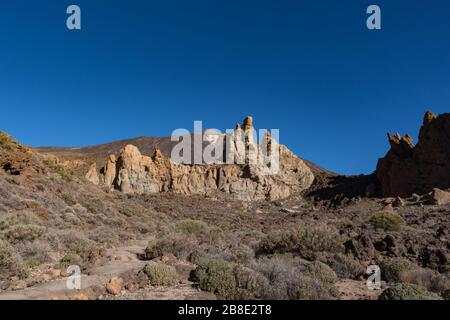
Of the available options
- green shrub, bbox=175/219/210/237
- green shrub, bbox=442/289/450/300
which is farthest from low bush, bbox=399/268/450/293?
green shrub, bbox=175/219/210/237

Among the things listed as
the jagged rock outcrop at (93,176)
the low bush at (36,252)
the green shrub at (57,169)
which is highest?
the jagged rock outcrop at (93,176)

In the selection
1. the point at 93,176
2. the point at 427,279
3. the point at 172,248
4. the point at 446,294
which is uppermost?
the point at 93,176

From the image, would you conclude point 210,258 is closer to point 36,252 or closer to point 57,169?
point 36,252

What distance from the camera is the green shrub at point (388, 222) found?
52.5 ft

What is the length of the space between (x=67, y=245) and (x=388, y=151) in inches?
1799

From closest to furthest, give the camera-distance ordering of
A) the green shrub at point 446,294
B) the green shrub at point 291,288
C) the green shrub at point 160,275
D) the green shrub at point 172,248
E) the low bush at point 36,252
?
the green shrub at point 291,288 < the green shrub at point 446,294 < the green shrub at point 160,275 < the low bush at point 36,252 < the green shrub at point 172,248

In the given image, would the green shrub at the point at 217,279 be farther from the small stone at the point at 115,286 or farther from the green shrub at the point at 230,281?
the small stone at the point at 115,286

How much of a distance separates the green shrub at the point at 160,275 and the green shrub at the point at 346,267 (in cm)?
390

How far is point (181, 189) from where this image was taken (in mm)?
54750

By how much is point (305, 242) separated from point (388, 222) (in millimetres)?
6577

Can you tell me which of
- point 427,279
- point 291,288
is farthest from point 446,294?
point 291,288

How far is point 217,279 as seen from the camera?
7.37 meters

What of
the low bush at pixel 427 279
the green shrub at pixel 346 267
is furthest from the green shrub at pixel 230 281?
the low bush at pixel 427 279
